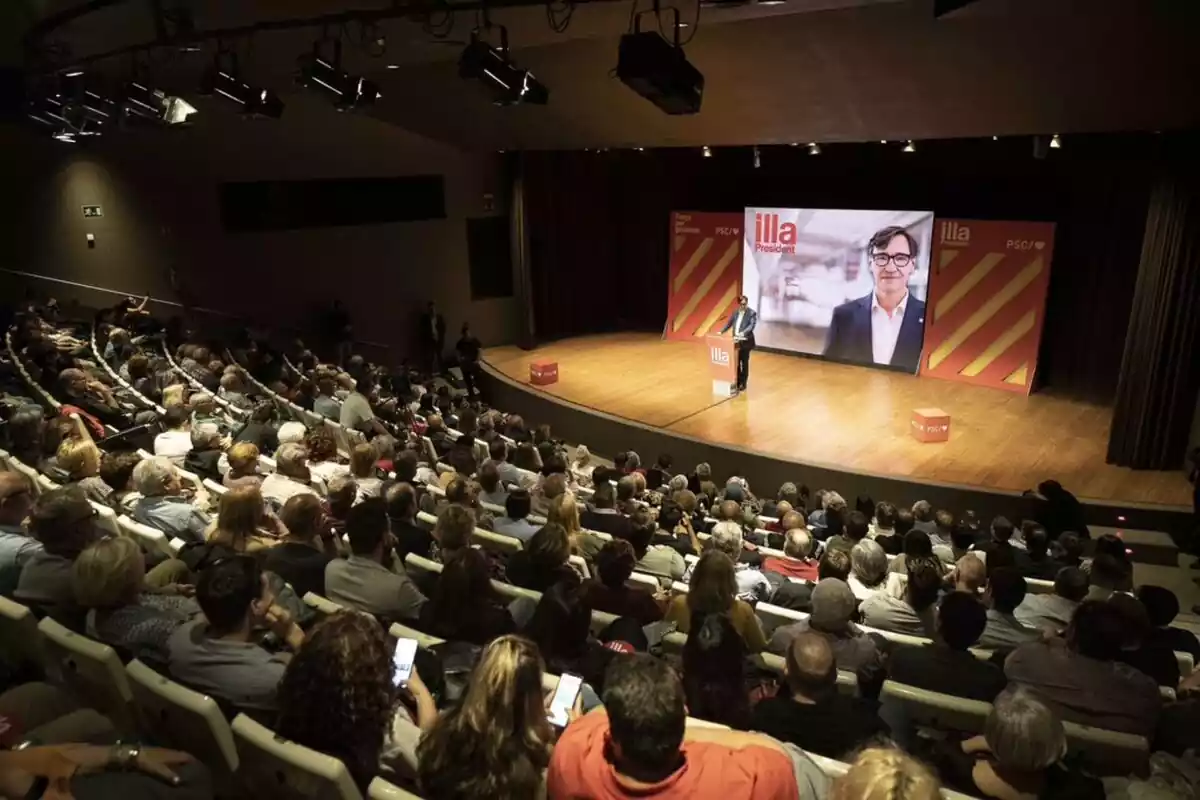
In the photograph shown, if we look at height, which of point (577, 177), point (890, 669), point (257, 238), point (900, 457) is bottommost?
point (900, 457)

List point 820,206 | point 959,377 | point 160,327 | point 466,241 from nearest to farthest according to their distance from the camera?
1. point 160,327
2. point 959,377
3. point 820,206
4. point 466,241

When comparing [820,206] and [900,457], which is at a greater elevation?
[820,206]

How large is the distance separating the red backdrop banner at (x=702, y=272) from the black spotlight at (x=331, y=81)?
7418 millimetres

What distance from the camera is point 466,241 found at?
1348 centimetres

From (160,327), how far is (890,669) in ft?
29.1

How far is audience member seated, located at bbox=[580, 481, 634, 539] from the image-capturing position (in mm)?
4891

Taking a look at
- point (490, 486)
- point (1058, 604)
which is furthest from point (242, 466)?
point (1058, 604)

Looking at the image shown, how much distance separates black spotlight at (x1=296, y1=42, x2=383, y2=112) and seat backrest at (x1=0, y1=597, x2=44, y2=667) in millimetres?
4296

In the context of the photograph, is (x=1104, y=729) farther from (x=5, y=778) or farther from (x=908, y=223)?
(x=908, y=223)

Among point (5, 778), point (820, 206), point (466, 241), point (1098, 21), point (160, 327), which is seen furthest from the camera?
point (466, 241)

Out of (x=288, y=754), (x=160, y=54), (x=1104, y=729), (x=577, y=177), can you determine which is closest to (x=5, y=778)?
(x=288, y=754)

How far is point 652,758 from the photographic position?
1802mm

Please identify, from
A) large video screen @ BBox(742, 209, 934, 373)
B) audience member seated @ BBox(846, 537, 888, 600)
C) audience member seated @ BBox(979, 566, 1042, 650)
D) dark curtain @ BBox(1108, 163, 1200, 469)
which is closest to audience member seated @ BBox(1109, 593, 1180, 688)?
audience member seated @ BBox(979, 566, 1042, 650)

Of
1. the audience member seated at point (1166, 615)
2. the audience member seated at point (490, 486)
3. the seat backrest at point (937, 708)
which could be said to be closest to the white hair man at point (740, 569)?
the seat backrest at point (937, 708)
